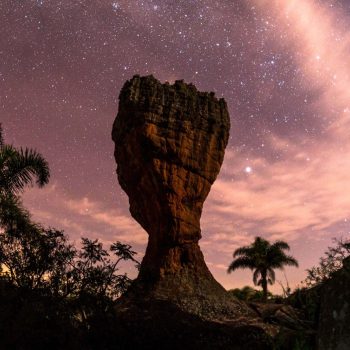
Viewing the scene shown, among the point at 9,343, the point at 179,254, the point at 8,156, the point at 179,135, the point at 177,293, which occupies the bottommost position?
the point at 9,343

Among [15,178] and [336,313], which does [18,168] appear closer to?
[15,178]

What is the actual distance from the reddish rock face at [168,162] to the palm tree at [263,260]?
64.0ft

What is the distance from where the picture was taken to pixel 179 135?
1615 inches

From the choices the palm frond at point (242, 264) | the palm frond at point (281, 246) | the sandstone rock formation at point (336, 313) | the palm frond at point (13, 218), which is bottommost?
the sandstone rock formation at point (336, 313)

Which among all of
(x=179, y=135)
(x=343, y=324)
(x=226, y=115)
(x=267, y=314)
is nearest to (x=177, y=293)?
(x=179, y=135)

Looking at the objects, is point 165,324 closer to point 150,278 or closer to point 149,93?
point 150,278

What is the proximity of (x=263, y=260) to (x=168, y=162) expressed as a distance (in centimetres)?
2538

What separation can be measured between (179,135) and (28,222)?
19886 mm

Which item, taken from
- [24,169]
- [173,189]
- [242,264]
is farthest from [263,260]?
[24,169]

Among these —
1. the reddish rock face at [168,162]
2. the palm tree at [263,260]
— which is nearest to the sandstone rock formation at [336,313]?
the reddish rock face at [168,162]

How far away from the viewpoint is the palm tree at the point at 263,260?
57875 millimetres

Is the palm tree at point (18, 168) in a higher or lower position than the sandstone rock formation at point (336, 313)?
higher

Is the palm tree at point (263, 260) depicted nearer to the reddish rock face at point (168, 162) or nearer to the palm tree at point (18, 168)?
the reddish rock face at point (168, 162)

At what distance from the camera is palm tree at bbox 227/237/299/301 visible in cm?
5788
